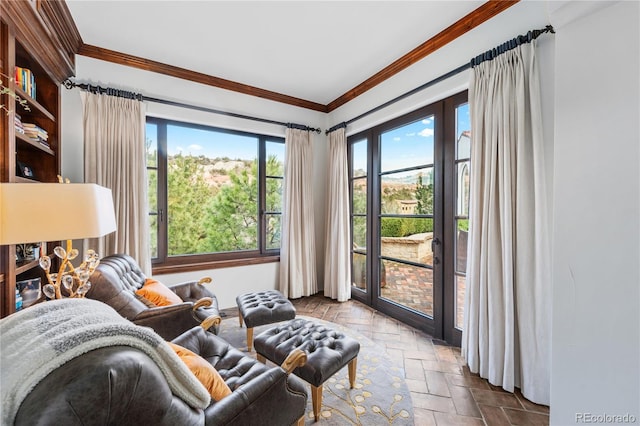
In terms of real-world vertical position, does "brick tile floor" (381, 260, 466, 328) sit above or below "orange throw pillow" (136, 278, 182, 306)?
below

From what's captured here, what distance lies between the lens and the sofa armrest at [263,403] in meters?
0.96

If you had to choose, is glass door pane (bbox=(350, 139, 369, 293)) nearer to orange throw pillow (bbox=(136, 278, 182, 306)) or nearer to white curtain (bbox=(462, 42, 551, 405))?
white curtain (bbox=(462, 42, 551, 405))

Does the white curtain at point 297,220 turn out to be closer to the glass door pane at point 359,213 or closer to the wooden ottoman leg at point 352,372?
the glass door pane at point 359,213

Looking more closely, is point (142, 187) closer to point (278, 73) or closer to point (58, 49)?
point (58, 49)

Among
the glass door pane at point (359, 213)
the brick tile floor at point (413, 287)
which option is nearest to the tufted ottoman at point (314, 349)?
the brick tile floor at point (413, 287)

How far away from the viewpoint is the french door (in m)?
2.44

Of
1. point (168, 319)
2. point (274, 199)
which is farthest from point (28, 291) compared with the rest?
point (274, 199)

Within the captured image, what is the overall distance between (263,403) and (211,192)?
286 centimetres

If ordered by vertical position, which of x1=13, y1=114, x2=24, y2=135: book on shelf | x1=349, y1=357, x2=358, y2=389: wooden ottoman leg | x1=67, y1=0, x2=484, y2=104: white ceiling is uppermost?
x1=67, y1=0, x2=484, y2=104: white ceiling

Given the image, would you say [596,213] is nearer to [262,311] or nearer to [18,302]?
[262,311]

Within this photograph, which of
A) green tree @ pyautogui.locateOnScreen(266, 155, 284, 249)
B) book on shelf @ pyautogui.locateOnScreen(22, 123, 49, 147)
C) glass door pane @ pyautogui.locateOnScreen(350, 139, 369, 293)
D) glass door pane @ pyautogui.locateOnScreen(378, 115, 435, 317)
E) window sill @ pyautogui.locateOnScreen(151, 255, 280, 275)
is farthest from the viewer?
green tree @ pyautogui.locateOnScreen(266, 155, 284, 249)

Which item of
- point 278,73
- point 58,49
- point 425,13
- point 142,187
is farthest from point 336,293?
point 58,49

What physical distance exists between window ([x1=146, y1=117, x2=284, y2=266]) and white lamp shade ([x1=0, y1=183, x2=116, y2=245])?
1778 mm

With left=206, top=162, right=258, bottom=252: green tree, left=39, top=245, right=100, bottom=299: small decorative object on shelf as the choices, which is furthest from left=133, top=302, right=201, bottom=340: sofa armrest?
left=206, top=162, right=258, bottom=252: green tree
